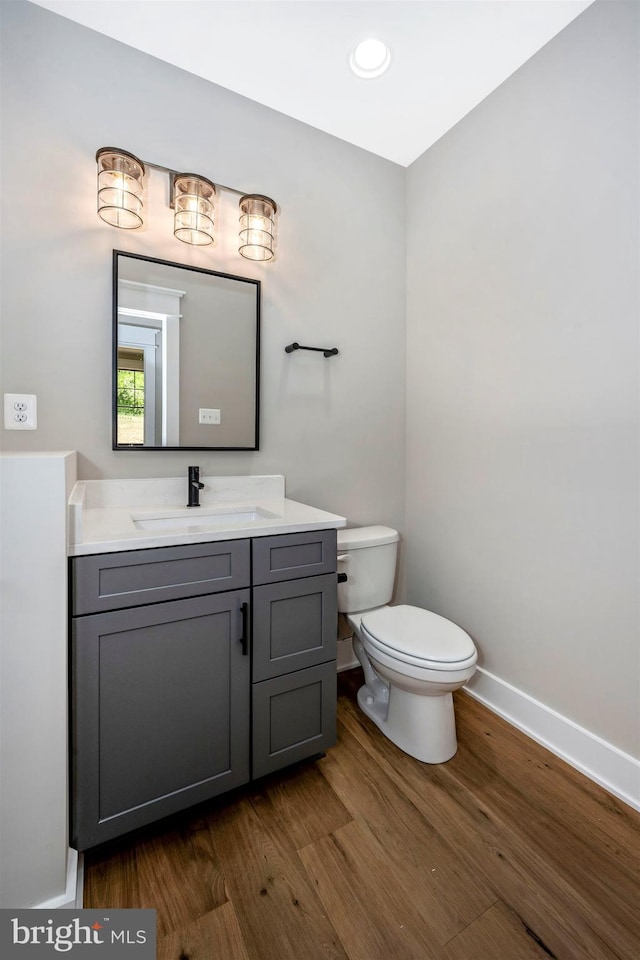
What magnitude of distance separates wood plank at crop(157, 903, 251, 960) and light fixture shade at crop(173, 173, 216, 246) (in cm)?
206

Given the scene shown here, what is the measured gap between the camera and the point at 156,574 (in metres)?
1.11

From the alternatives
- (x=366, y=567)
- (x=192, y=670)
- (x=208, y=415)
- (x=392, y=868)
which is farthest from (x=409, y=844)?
(x=208, y=415)

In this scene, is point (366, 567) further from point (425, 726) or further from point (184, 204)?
point (184, 204)

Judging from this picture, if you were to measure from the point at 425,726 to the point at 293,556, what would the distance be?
0.82 meters

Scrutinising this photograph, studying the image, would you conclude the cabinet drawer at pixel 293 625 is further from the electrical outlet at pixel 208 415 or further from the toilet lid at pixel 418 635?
the electrical outlet at pixel 208 415

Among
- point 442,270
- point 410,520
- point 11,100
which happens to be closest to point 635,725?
point 410,520

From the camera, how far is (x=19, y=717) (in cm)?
94

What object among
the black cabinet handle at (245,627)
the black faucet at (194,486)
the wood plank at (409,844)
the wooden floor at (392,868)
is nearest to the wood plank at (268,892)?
the wooden floor at (392,868)

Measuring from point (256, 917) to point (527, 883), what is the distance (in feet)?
2.31

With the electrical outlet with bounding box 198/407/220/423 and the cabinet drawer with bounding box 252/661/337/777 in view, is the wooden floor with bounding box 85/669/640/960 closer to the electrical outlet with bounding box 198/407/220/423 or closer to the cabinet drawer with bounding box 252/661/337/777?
the cabinet drawer with bounding box 252/661/337/777

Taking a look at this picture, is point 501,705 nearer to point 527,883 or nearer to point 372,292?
point 527,883

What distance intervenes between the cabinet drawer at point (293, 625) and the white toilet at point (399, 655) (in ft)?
0.82

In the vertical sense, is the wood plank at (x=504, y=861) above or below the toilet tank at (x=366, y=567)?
below

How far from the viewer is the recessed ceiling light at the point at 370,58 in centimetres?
153
